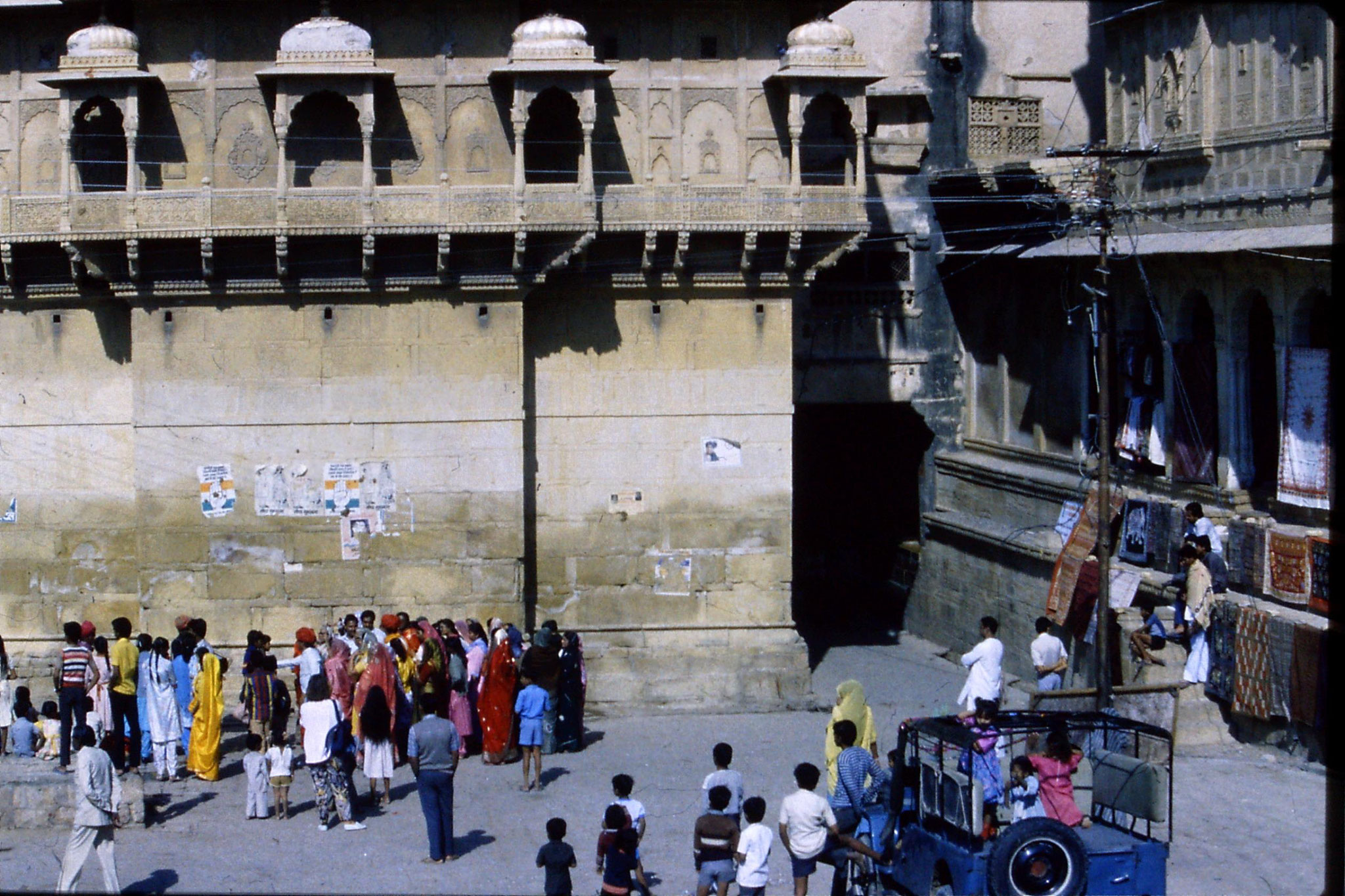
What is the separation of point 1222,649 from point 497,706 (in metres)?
7.67

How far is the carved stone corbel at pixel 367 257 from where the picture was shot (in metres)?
19.7

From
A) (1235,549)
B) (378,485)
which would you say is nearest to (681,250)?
(378,485)

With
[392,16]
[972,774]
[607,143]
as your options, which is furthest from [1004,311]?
[972,774]

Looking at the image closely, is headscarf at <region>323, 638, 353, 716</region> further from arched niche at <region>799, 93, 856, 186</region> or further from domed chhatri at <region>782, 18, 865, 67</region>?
domed chhatri at <region>782, 18, 865, 67</region>

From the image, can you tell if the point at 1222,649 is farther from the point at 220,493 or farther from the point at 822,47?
the point at 220,493

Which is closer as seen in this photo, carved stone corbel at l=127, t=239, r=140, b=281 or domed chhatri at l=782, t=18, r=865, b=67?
carved stone corbel at l=127, t=239, r=140, b=281

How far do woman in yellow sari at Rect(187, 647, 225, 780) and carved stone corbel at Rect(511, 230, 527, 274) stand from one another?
18.8 ft

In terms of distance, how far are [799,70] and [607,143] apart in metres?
2.45

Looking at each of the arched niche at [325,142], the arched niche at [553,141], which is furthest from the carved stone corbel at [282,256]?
the arched niche at [553,141]

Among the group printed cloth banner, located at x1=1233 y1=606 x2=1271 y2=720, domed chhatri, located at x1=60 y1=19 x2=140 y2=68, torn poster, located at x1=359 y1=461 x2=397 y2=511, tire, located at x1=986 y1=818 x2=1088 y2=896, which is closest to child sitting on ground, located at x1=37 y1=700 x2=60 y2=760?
torn poster, located at x1=359 y1=461 x2=397 y2=511

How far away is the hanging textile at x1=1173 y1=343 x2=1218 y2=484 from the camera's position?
20.0m

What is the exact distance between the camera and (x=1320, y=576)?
17406 mm

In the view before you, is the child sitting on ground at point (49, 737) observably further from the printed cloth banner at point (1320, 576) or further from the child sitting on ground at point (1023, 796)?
the printed cloth banner at point (1320, 576)

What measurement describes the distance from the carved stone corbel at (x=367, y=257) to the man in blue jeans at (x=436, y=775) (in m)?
6.92
